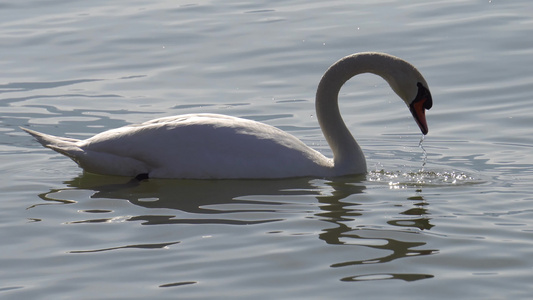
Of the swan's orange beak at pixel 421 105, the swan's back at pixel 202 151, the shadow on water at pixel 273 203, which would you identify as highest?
the swan's orange beak at pixel 421 105

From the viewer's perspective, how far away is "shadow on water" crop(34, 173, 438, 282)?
23.7 ft

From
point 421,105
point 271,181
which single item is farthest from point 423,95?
point 271,181

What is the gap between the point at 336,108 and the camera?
984cm

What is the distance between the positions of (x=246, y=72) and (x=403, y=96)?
4.07 metres

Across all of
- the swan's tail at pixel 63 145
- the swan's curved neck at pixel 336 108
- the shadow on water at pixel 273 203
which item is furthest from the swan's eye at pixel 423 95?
the swan's tail at pixel 63 145

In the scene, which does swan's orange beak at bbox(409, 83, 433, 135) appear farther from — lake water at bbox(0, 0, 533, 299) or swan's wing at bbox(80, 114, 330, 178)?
swan's wing at bbox(80, 114, 330, 178)

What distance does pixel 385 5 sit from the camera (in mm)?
16781

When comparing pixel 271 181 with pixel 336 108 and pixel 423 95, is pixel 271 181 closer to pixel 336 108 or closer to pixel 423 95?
pixel 336 108

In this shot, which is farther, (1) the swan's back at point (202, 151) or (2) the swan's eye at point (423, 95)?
(2) the swan's eye at point (423, 95)

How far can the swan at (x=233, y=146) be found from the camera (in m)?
9.16

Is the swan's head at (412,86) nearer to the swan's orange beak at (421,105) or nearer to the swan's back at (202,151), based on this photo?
the swan's orange beak at (421,105)

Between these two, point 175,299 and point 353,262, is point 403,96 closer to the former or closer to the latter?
point 353,262

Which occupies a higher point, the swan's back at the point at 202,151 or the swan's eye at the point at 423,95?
the swan's eye at the point at 423,95

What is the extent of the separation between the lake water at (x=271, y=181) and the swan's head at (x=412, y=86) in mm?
497
